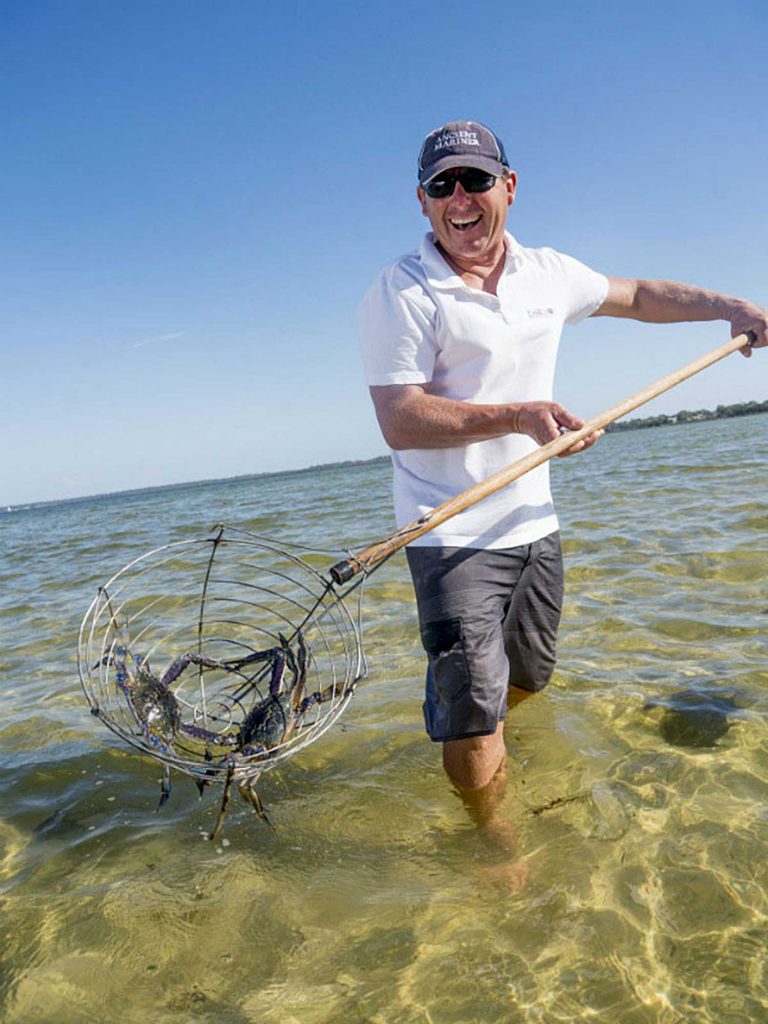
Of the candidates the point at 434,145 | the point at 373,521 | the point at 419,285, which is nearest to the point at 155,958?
the point at 419,285

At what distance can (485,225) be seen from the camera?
316 centimetres

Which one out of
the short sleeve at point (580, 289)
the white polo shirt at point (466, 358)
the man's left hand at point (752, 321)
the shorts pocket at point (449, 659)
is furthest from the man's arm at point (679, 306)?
the shorts pocket at point (449, 659)

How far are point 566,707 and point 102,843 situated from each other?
2.55 metres

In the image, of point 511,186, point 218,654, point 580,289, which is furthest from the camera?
point 218,654

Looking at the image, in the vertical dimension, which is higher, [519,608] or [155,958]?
[519,608]

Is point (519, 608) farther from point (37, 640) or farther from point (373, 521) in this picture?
point (373, 521)

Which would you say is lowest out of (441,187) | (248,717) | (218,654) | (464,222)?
(218,654)

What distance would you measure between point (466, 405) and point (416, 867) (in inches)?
73.7

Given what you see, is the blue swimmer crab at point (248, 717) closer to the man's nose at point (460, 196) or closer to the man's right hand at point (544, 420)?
the man's right hand at point (544, 420)

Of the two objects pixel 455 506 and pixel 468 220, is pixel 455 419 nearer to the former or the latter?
pixel 455 506

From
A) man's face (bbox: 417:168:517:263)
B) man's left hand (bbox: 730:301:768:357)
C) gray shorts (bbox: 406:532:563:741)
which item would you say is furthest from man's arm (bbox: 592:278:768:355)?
gray shorts (bbox: 406:532:563:741)

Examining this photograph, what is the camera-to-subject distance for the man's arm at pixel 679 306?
154 inches

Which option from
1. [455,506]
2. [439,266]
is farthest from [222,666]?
[439,266]

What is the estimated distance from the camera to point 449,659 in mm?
3037
